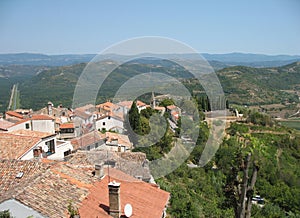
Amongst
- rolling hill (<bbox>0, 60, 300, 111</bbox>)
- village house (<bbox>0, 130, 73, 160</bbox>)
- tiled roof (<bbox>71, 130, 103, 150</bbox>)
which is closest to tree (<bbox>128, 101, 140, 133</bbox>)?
tiled roof (<bbox>71, 130, 103, 150</bbox>)

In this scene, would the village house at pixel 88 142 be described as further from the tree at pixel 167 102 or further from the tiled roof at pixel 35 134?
the tree at pixel 167 102

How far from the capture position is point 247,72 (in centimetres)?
8594

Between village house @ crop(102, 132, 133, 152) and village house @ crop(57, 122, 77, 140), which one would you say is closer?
village house @ crop(102, 132, 133, 152)

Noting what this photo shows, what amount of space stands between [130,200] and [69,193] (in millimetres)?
1117

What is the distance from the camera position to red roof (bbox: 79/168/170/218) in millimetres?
5320

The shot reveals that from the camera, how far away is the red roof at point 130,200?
209 inches

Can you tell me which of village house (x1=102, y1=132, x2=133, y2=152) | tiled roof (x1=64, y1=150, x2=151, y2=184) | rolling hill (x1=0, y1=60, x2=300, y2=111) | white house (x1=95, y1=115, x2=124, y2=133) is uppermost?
tiled roof (x1=64, y1=150, x2=151, y2=184)

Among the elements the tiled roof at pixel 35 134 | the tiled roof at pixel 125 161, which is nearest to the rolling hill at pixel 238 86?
the tiled roof at pixel 35 134

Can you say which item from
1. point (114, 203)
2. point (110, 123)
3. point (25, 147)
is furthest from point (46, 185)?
point (110, 123)

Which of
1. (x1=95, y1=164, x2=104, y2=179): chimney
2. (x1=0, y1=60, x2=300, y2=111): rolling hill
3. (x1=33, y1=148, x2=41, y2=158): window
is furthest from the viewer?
(x1=0, y1=60, x2=300, y2=111): rolling hill

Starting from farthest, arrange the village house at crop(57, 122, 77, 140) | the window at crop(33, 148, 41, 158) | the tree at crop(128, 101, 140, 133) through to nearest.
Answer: the village house at crop(57, 122, 77, 140), the tree at crop(128, 101, 140, 133), the window at crop(33, 148, 41, 158)

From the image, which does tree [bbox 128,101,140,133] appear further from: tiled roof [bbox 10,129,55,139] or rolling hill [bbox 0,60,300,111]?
rolling hill [bbox 0,60,300,111]

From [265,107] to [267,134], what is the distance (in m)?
30.7

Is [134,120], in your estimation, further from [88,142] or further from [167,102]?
[167,102]
